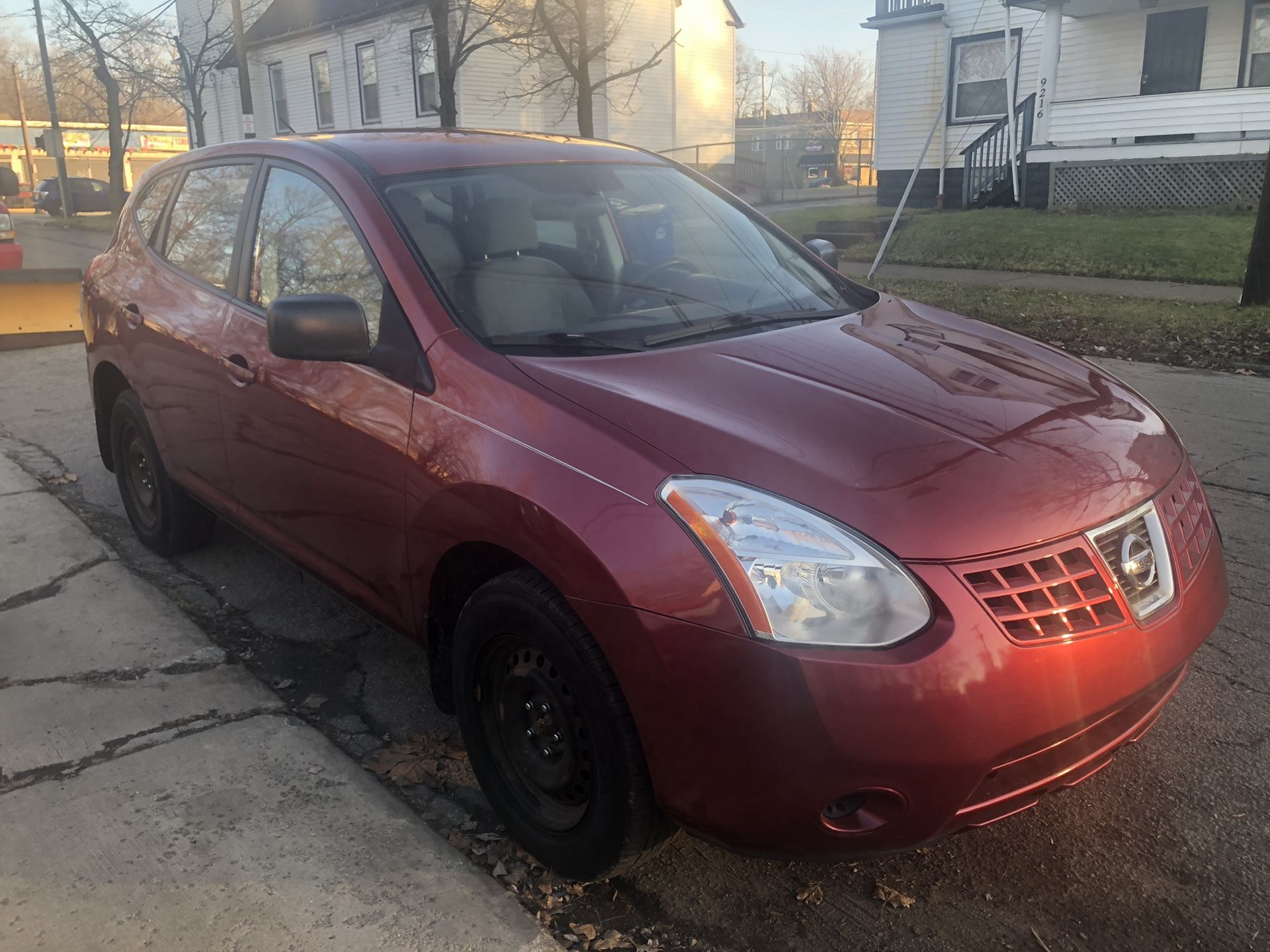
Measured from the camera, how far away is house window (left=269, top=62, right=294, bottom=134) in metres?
32.9

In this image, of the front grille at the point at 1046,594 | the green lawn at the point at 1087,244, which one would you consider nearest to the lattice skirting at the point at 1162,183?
the green lawn at the point at 1087,244

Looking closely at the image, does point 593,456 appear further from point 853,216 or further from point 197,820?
point 853,216

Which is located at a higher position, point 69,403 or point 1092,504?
point 1092,504

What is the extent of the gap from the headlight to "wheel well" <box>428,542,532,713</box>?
0.61m

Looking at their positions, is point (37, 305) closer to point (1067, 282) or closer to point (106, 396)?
point (106, 396)

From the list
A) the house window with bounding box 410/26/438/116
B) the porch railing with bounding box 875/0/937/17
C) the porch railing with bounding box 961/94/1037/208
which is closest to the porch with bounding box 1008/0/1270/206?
the porch railing with bounding box 961/94/1037/208

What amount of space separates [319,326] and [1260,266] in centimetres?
943

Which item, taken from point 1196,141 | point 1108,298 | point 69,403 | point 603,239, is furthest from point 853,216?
point 603,239

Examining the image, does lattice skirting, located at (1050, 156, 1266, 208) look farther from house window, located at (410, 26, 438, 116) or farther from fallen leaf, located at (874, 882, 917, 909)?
fallen leaf, located at (874, 882, 917, 909)

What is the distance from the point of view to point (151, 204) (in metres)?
4.75

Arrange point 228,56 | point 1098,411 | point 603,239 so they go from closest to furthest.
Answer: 1. point 1098,411
2. point 603,239
3. point 228,56

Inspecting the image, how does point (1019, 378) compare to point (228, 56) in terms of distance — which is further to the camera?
point (228, 56)

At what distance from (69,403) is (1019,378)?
7298mm

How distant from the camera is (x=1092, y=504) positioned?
7.49 ft
